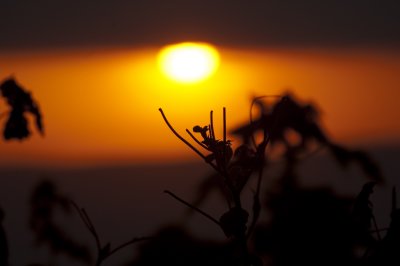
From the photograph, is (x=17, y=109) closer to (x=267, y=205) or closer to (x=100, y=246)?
(x=267, y=205)

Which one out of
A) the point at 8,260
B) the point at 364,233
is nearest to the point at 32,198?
the point at 8,260

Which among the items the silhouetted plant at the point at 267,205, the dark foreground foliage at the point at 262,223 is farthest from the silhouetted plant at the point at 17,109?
the silhouetted plant at the point at 267,205

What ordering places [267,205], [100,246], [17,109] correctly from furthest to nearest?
[267,205], [17,109], [100,246]

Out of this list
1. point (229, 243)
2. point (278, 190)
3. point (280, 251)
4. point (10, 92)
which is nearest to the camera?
point (229, 243)

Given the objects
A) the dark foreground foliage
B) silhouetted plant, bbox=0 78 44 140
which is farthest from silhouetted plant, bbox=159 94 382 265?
silhouetted plant, bbox=0 78 44 140

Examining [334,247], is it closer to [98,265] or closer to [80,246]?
[98,265]

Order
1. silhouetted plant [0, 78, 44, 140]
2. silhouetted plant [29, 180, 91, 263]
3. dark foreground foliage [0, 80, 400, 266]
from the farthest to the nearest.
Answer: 1. silhouetted plant [29, 180, 91, 263]
2. silhouetted plant [0, 78, 44, 140]
3. dark foreground foliage [0, 80, 400, 266]

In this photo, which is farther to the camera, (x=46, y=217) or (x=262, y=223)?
(x=46, y=217)

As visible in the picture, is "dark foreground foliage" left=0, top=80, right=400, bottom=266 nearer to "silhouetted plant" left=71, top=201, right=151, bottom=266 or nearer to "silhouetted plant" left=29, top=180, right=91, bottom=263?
"silhouetted plant" left=71, top=201, right=151, bottom=266

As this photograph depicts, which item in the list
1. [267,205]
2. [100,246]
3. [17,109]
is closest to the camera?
[100,246]

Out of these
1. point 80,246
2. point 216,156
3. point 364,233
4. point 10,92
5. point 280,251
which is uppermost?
point 10,92

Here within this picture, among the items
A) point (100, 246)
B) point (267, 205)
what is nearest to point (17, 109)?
point (267, 205)
